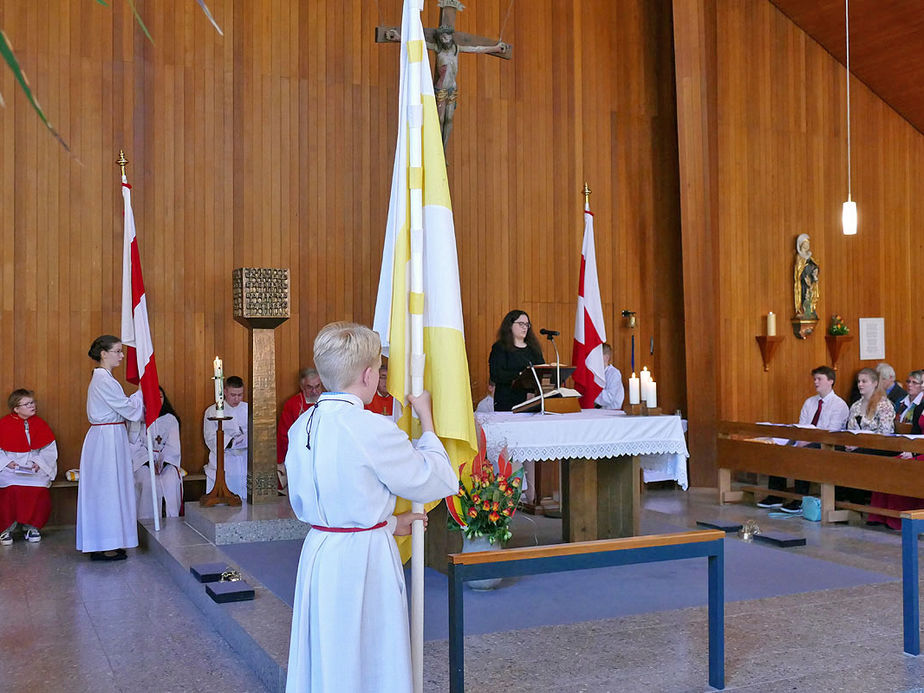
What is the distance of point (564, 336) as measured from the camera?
10195 millimetres

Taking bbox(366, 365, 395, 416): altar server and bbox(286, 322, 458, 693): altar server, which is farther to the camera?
bbox(366, 365, 395, 416): altar server

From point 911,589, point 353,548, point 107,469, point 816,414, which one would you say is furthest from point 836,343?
point 353,548

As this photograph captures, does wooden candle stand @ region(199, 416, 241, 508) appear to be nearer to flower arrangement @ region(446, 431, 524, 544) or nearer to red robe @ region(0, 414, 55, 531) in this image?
red robe @ region(0, 414, 55, 531)

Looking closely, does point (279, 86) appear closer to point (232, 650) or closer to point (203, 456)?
point (203, 456)

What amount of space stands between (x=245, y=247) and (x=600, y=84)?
14.6 feet

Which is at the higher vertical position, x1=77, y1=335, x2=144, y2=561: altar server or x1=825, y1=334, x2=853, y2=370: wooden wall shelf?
x1=825, y1=334, x2=853, y2=370: wooden wall shelf

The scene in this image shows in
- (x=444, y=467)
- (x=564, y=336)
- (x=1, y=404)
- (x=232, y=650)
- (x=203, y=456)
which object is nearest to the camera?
(x=444, y=467)

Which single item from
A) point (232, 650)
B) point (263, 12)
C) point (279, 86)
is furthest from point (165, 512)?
point (263, 12)

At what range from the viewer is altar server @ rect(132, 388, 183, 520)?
789cm

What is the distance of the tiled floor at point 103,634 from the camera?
419 cm

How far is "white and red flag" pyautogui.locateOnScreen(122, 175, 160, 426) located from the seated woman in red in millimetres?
1092

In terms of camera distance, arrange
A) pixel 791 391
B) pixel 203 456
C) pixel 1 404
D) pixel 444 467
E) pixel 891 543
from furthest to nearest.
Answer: pixel 791 391 < pixel 203 456 < pixel 1 404 < pixel 891 543 < pixel 444 467

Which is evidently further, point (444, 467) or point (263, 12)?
point (263, 12)

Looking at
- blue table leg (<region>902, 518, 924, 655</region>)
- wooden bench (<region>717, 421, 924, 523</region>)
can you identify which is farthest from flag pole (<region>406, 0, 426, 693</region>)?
wooden bench (<region>717, 421, 924, 523</region>)
